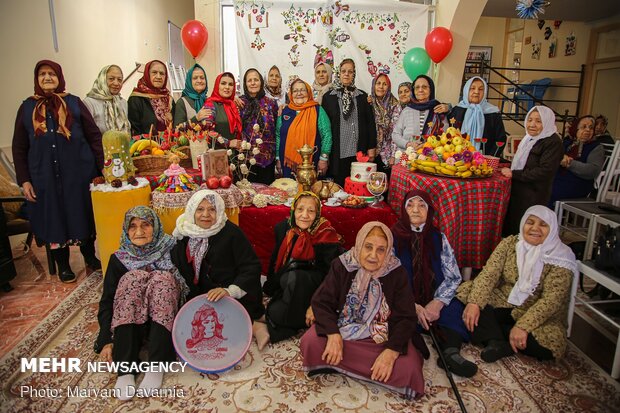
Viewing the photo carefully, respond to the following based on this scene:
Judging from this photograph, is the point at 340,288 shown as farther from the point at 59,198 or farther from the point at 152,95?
the point at 152,95

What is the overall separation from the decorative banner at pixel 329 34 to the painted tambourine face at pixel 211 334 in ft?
12.1

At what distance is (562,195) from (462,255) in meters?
1.81

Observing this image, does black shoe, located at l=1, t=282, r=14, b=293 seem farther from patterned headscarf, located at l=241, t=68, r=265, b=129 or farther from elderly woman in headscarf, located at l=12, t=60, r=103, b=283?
patterned headscarf, located at l=241, t=68, r=265, b=129

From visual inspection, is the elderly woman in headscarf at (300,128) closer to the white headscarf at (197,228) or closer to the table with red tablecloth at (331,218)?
the table with red tablecloth at (331,218)

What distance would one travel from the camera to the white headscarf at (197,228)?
2.48 m

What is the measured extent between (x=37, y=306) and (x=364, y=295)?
7.90 ft

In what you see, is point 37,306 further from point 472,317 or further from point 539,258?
point 539,258

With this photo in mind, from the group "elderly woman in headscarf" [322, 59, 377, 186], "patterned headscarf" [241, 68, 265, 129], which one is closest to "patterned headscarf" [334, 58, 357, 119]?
"elderly woman in headscarf" [322, 59, 377, 186]

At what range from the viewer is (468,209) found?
10.00 ft

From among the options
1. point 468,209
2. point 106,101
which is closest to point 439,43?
point 468,209

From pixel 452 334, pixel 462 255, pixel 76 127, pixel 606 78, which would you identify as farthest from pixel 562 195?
pixel 606 78

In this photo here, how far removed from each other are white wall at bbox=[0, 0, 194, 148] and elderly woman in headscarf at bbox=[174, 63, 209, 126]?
162 cm

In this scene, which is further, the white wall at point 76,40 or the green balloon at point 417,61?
the green balloon at point 417,61

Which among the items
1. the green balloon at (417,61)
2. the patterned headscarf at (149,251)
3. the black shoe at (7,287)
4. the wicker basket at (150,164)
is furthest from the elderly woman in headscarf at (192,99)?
the green balloon at (417,61)
